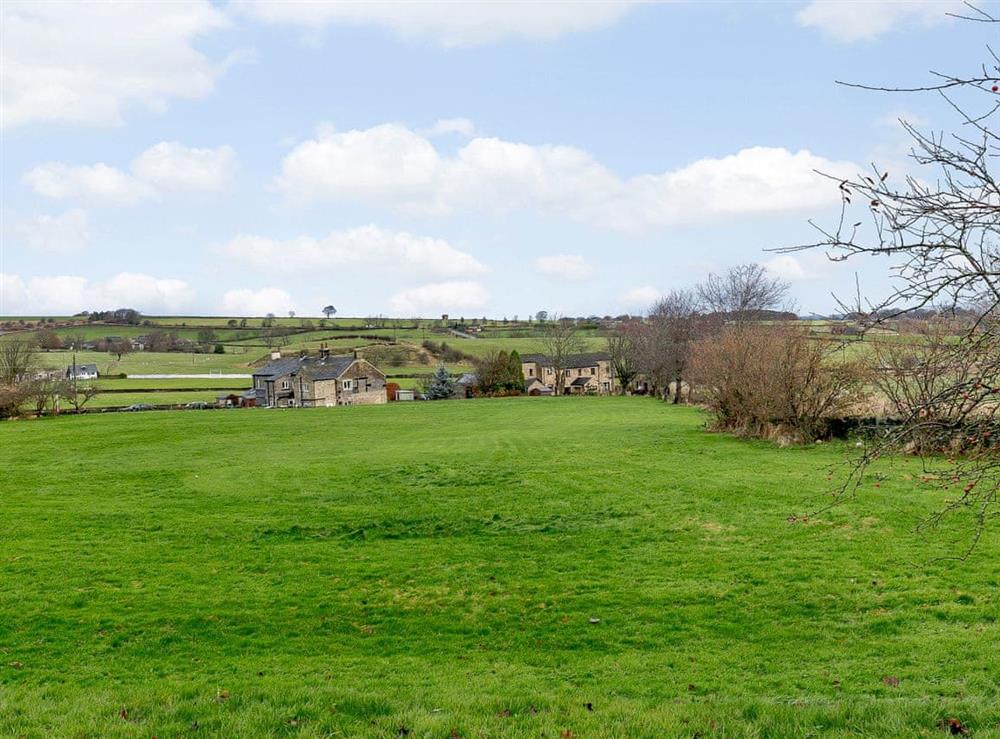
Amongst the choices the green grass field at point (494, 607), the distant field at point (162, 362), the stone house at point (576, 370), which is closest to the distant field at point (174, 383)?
the distant field at point (162, 362)

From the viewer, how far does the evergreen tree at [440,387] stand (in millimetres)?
84312

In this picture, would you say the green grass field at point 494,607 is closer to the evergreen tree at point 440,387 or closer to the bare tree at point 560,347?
the evergreen tree at point 440,387

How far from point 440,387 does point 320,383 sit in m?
13.6

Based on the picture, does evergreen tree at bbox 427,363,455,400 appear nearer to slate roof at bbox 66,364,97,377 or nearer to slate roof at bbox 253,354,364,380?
slate roof at bbox 253,354,364,380

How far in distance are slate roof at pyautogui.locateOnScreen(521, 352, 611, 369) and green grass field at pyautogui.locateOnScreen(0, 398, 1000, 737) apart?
84.1 m

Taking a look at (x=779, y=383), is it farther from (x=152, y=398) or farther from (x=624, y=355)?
(x=152, y=398)

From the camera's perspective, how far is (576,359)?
109 meters

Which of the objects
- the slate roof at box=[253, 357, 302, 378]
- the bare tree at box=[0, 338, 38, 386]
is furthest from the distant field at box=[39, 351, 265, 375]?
the bare tree at box=[0, 338, 38, 386]

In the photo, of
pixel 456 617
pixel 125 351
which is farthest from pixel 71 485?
pixel 125 351

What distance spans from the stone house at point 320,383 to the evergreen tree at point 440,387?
5.60 m

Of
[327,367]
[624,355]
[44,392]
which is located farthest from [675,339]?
[44,392]

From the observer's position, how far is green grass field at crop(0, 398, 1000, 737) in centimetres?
722

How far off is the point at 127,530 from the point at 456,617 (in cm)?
996

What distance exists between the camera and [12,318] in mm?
149875
